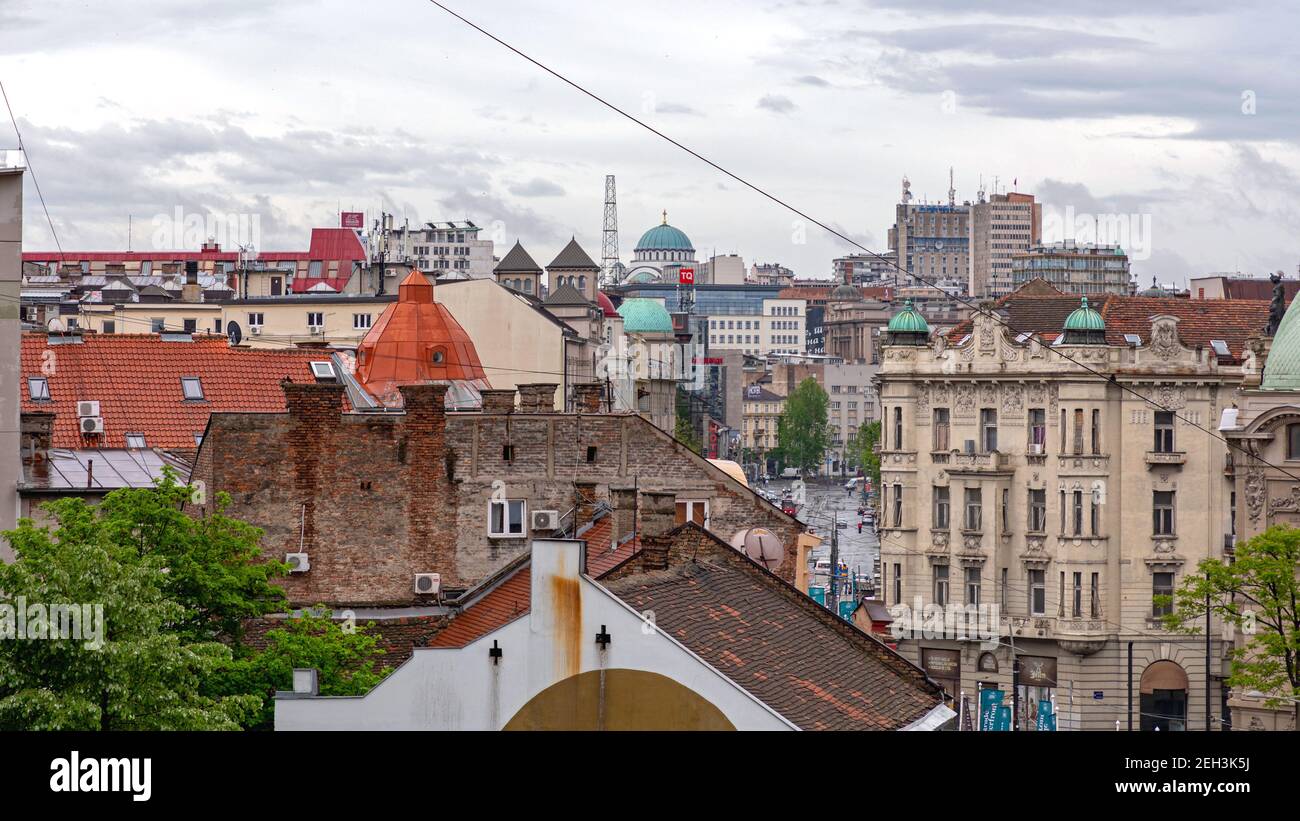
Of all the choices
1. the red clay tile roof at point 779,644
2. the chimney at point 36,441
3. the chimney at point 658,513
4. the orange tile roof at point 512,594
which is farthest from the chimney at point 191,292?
the red clay tile roof at point 779,644

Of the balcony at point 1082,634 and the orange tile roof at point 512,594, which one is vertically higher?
the orange tile roof at point 512,594

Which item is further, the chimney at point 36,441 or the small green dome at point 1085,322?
the small green dome at point 1085,322

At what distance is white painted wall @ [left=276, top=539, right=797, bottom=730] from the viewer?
938 inches

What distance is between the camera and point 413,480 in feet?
129

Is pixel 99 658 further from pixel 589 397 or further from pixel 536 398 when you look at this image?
pixel 536 398

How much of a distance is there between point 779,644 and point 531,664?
513 cm

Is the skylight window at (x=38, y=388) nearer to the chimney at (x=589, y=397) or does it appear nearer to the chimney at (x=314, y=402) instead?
the chimney at (x=589, y=397)

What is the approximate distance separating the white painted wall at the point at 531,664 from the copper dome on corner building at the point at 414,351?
45.4m

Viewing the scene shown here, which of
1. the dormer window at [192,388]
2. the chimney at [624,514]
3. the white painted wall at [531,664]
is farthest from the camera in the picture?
the dormer window at [192,388]

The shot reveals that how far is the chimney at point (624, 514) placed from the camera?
33875 millimetres
